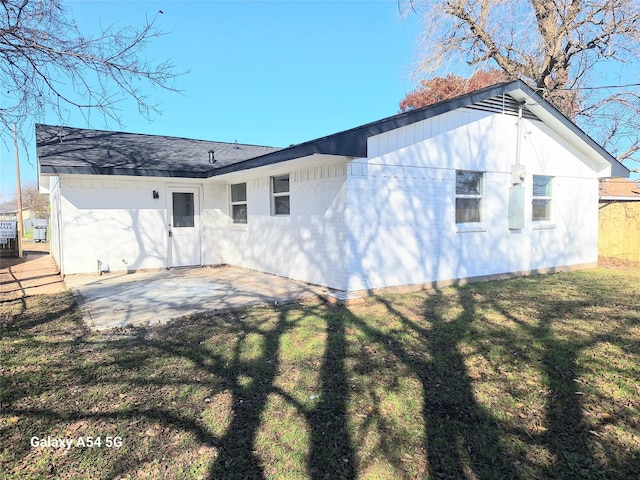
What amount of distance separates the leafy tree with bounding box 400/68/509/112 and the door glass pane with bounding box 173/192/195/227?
45.2ft

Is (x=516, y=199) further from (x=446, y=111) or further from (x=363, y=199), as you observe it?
(x=363, y=199)

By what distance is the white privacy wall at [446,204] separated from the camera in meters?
7.18

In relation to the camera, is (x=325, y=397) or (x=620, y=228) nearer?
(x=325, y=397)

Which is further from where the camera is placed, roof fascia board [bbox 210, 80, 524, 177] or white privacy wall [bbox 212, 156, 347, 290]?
white privacy wall [bbox 212, 156, 347, 290]

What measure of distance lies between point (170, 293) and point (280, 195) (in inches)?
125

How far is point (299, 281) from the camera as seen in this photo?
8.42 meters

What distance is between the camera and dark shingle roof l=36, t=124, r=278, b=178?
9195mm

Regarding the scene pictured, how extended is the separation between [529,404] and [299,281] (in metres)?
5.60

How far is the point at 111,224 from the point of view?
10039mm

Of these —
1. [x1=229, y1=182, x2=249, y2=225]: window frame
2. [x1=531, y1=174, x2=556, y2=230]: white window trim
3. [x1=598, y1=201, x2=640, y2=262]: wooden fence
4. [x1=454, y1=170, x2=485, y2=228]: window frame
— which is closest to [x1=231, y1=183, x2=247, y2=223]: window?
[x1=229, y1=182, x2=249, y2=225]: window frame

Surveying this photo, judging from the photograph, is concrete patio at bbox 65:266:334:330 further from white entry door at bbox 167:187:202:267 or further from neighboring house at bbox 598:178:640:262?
neighboring house at bbox 598:178:640:262

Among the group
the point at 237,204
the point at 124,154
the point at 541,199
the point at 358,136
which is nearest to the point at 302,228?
the point at 358,136

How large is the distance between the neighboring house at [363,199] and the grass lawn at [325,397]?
7.49 feet

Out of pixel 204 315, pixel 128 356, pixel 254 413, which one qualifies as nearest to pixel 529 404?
pixel 254 413
